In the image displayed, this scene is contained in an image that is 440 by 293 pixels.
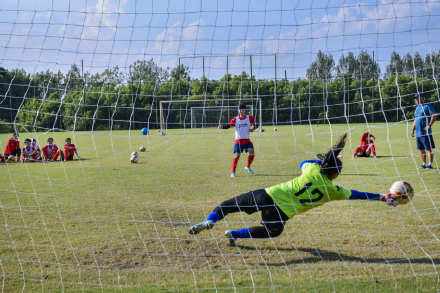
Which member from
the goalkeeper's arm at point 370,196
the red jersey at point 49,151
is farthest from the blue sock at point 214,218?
the red jersey at point 49,151

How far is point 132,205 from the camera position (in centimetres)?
986

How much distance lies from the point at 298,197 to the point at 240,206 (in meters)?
0.72

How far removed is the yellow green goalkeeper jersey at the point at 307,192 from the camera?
6.29 metres

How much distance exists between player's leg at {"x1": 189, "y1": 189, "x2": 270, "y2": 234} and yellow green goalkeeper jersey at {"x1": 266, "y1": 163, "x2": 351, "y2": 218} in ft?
0.46

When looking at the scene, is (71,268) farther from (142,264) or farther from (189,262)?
(189,262)

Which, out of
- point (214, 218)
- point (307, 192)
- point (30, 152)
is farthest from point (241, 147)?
point (30, 152)

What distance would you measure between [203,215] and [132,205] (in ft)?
5.25

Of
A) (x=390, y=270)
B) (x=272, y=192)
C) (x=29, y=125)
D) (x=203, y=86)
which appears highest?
(x=203, y=86)

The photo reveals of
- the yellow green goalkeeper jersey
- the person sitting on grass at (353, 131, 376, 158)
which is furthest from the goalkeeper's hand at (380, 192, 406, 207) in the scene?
the person sitting on grass at (353, 131, 376, 158)

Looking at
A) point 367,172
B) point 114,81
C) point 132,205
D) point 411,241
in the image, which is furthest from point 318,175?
point 367,172

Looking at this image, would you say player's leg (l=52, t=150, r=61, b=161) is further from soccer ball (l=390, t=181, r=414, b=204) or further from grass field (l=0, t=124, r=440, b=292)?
soccer ball (l=390, t=181, r=414, b=204)

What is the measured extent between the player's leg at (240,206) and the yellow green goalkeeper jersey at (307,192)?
0.14 meters

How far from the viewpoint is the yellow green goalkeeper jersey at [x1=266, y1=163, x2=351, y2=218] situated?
6.29 meters

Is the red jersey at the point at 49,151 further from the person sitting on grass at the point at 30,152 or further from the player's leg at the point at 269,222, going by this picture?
the player's leg at the point at 269,222
